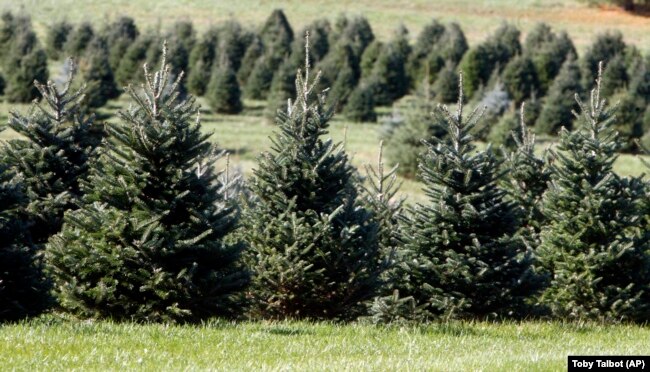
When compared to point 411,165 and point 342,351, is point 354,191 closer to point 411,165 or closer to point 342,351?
point 342,351

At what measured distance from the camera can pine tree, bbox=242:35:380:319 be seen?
1275 cm

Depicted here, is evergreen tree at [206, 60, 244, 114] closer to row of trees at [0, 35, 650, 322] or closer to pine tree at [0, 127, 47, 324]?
row of trees at [0, 35, 650, 322]

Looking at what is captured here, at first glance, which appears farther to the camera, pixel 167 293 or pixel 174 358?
pixel 167 293

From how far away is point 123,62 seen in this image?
45.4 m

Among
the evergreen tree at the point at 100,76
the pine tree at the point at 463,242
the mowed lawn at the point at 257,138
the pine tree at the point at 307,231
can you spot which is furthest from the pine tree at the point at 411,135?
the pine tree at the point at 307,231

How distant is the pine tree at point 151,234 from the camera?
440 inches

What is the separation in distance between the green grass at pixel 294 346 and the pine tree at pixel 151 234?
0.69 metres

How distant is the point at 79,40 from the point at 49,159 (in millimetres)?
37689

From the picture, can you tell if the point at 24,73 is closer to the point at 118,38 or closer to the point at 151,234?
the point at 118,38

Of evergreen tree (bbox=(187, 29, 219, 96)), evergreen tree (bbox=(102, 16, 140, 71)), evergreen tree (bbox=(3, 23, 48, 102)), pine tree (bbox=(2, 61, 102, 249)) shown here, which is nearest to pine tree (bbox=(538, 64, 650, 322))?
pine tree (bbox=(2, 61, 102, 249))

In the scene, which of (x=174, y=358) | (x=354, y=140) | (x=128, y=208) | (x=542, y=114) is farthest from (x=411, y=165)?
(x=174, y=358)

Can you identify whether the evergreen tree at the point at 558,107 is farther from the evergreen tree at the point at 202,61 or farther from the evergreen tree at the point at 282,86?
the evergreen tree at the point at 202,61

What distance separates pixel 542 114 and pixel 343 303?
94.8ft

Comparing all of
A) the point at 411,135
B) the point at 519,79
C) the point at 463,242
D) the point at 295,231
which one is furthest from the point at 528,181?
the point at 519,79
